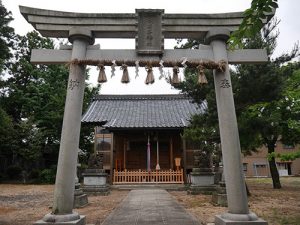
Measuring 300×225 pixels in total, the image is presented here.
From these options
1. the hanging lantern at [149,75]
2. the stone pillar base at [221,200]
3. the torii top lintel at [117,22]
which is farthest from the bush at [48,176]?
the hanging lantern at [149,75]

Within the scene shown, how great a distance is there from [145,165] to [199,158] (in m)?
6.83

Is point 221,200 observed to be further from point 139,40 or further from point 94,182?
point 94,182

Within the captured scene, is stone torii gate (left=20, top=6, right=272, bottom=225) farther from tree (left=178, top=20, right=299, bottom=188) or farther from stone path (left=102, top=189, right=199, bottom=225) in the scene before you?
tree (left=178, top=20, right=299, bottom=188)

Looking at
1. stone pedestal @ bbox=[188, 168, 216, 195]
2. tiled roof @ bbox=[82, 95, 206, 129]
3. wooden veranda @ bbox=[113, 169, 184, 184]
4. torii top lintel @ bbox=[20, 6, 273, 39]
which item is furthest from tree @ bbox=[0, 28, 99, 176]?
torii top lintel @ bbox=[20, 6, 273, 39]

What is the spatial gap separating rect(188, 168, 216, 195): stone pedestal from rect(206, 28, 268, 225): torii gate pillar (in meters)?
9.29

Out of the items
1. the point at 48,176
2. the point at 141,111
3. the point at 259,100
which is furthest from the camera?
the point at 141,111

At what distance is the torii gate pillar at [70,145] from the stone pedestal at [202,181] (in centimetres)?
1000

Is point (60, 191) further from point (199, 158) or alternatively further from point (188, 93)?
point (199, 158)

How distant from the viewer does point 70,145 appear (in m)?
6.14

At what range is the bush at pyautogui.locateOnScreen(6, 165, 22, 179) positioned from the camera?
2473 centimetres

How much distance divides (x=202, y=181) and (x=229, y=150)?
10013 mm

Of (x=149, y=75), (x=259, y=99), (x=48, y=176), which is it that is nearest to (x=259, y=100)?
(x=259, y=99)

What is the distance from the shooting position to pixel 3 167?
2589 cm

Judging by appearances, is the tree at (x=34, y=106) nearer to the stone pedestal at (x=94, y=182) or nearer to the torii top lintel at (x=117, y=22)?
the stone pedestal at (x=94, y=182)
